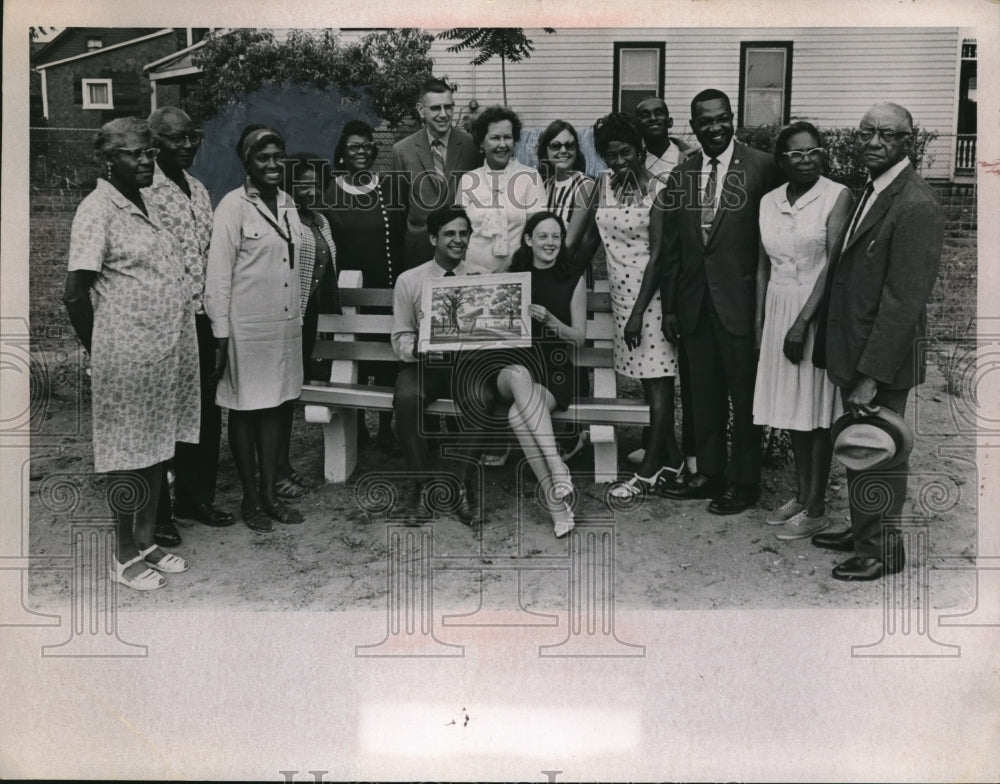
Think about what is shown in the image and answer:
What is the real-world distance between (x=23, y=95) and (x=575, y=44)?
2415 millimetres

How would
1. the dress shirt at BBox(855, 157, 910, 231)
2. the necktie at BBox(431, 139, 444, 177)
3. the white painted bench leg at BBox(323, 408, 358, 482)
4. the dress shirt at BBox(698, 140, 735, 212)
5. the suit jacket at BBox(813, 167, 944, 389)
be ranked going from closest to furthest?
the suit jacket at BBox(813, 167, 944, 389), the dress shirt at BBox(855, 157, 910, 231), the dress shirt at BBox(698, 140, 735, 212), the necktie at BBox(431, 139, 444, 177), the white painted bench leg at BBox(323, 408, 358, 482)

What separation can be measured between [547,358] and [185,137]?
191cm

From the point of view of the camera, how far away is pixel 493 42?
487 cm

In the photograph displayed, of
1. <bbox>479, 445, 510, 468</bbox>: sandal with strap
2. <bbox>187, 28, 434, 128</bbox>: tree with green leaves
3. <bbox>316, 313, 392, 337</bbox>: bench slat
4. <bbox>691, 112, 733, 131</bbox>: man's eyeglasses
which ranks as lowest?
<bbox>479, 445, 510, 468</bbox>: sandal with strap

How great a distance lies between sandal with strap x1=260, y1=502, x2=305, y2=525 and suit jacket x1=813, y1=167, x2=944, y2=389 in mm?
2508

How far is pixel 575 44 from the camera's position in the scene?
4.87 meters

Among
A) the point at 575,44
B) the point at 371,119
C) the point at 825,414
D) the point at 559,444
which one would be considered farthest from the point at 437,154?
the point at 825,414

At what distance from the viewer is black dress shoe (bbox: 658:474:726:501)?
529 centimetres

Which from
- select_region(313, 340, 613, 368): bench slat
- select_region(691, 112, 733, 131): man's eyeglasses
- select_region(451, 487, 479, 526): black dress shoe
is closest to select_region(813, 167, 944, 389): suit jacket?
select_region(691, 112, 733, 131): man's eyeglasses

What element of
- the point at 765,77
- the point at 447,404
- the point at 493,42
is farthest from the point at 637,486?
the point at 493,42

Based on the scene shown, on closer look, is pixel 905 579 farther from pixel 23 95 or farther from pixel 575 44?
pixel 23 95

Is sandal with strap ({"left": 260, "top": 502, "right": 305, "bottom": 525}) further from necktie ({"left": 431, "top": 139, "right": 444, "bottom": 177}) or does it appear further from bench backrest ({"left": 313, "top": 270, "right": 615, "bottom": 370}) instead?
necktie ({"left": 431, "top": 139, "right": 444, "bottom": 177})

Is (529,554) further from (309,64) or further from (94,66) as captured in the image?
(94,66)

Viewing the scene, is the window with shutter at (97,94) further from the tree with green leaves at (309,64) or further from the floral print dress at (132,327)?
the floral print dress at (132,327)
